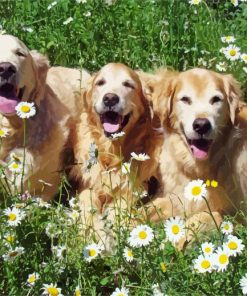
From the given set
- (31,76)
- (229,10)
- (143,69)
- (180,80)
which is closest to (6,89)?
(31,76)

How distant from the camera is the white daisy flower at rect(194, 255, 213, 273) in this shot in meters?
3.15

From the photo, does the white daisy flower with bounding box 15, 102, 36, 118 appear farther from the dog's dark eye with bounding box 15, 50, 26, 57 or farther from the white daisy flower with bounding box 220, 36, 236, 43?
the white daisy flower with bounding box 220, 36, 236, 43

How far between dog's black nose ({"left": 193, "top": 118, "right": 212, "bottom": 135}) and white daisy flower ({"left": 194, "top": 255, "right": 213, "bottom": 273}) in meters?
1.22

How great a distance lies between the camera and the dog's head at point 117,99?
15.0 ft

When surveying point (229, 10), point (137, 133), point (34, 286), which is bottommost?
point (34, 286)

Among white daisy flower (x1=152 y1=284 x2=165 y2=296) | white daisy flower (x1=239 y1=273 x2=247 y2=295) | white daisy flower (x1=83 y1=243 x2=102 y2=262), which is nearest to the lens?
white daisy flower (x1=239 y1=273 x2=247 y2=295)

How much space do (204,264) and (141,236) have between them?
31 cm

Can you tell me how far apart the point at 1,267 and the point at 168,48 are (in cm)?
287

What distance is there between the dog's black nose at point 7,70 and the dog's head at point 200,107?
36.7 inches

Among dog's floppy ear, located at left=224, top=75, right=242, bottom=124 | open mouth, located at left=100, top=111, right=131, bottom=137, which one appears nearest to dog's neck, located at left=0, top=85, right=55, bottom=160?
open mouth, located at left=100, top=111, right=131, bottom=137

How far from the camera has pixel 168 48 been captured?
6.04 meters

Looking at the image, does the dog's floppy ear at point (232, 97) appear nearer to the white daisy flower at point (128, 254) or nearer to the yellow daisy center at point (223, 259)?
the white daisy flower at point (128, 254)

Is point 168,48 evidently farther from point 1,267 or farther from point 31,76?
point 1,267

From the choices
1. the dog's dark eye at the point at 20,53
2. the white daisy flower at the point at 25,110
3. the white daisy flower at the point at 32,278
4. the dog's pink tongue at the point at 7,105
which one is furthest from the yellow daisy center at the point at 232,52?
the white daisy flower at the point at 32,278
